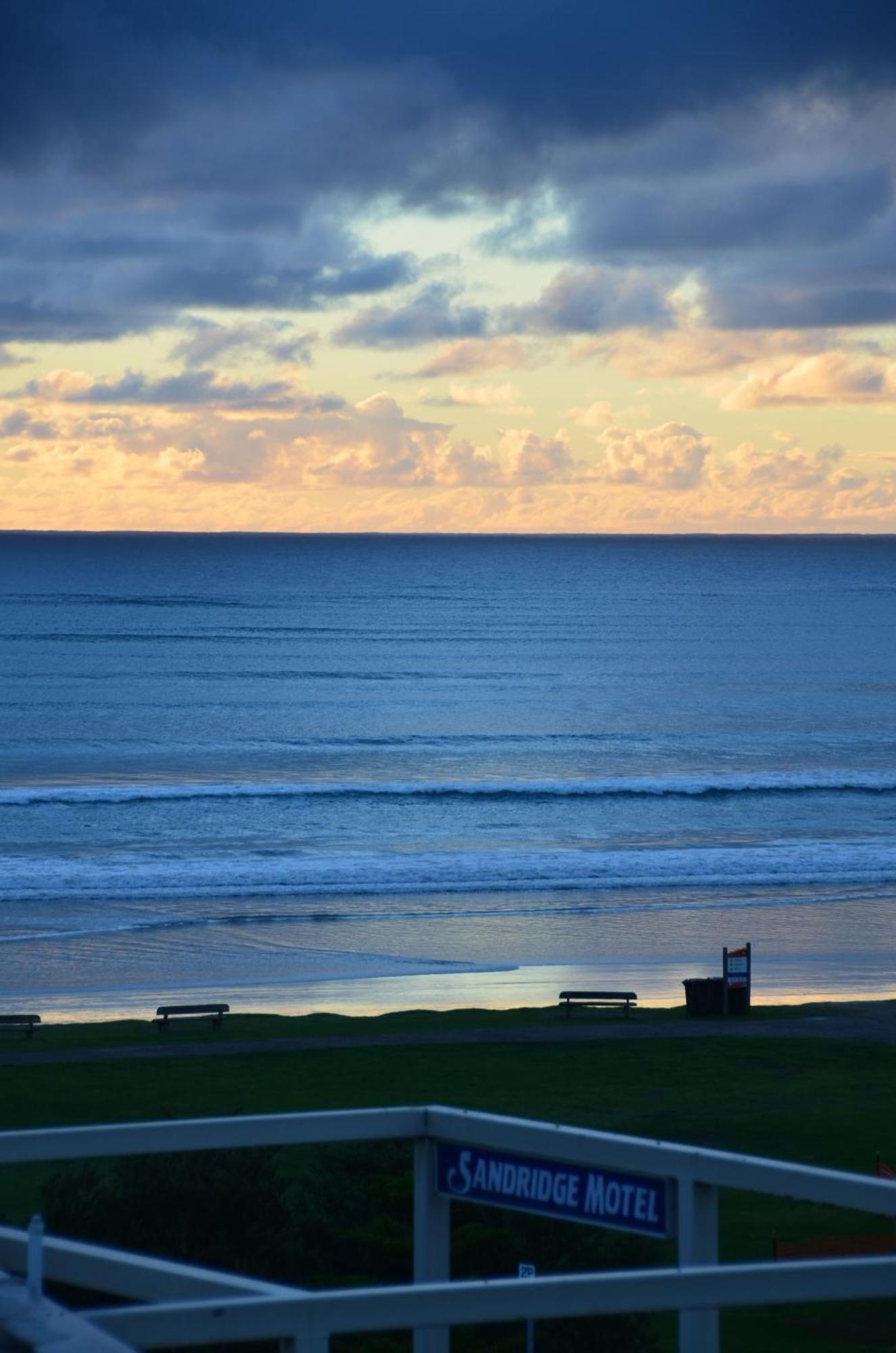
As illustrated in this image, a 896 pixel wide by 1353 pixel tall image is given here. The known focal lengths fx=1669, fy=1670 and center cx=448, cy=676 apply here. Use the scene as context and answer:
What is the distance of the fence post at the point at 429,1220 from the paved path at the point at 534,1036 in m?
16.5

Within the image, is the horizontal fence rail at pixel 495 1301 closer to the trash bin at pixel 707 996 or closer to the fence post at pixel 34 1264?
the fence post at pixel 34 1264

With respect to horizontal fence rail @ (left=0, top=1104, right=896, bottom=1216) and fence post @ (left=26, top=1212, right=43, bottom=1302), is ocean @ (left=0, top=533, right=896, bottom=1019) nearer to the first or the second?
horizontal fence rail @ (left=0, top=1104, right=896, bottom=1216)

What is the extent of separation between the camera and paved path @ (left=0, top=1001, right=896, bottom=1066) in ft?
73.3

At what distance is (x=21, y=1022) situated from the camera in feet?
78.7

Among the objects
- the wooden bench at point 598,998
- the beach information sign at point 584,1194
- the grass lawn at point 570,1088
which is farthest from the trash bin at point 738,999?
the beach information sign at point 584,1194

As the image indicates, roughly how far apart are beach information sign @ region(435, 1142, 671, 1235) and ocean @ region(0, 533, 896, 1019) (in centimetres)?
2144

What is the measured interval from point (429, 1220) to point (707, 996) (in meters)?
19.6

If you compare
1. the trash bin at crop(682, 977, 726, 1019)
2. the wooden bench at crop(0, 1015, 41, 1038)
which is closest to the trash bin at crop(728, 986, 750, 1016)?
the trash bin at crop(682, 977, 726, 1019)

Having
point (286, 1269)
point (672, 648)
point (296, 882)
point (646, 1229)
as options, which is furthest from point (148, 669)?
point (646, 1229)

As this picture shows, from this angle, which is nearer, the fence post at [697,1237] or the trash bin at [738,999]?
the fence post at [697,1237]

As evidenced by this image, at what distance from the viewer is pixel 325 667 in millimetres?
93562

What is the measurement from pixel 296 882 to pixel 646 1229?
109ft

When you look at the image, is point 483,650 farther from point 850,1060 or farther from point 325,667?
point 850,1060

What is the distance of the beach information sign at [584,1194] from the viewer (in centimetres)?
570
